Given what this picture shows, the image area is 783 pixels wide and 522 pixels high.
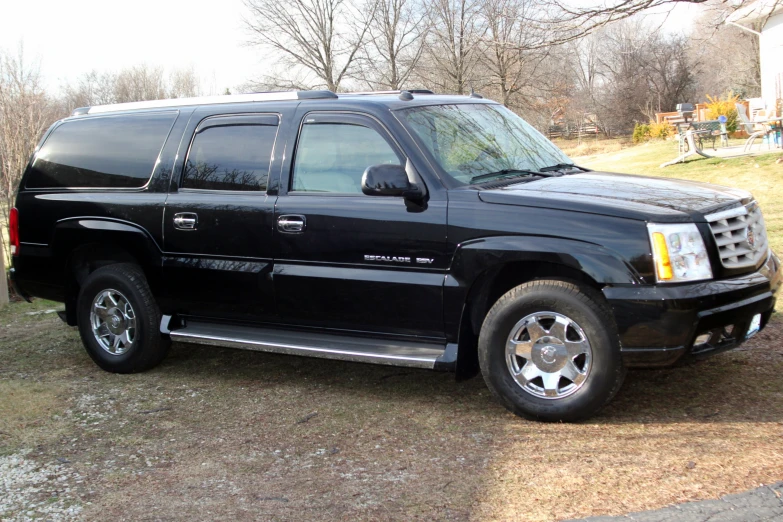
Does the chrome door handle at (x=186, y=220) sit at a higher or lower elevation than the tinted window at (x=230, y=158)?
lower

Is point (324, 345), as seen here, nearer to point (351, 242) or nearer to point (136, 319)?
point (351, 242)

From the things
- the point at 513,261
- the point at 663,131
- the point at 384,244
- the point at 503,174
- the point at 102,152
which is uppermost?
the point at 663,131

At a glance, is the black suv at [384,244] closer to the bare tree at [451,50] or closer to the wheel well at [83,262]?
the wheel well at [83,262]

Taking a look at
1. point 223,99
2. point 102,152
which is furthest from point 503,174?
point 102,152

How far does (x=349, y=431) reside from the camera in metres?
4.82

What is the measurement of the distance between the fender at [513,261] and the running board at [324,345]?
180 mm

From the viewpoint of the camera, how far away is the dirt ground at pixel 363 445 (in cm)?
382

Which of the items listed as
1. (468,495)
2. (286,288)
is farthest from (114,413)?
(468,495)

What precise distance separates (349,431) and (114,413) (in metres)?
1.65

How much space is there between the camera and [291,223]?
17.4ft

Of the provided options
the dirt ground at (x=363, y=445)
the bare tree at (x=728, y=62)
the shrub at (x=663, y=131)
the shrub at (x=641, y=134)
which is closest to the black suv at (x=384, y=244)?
the dirt ground at (x=363, y=445)

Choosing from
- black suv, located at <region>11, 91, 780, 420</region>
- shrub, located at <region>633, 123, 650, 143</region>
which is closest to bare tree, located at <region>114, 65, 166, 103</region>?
shrub, located at <region>633, 123, 650, 143</region>

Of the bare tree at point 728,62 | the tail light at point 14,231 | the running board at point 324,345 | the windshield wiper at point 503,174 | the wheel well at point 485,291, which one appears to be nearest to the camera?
the wheel well at point 485,291

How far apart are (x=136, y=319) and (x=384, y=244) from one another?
2.20 meters
